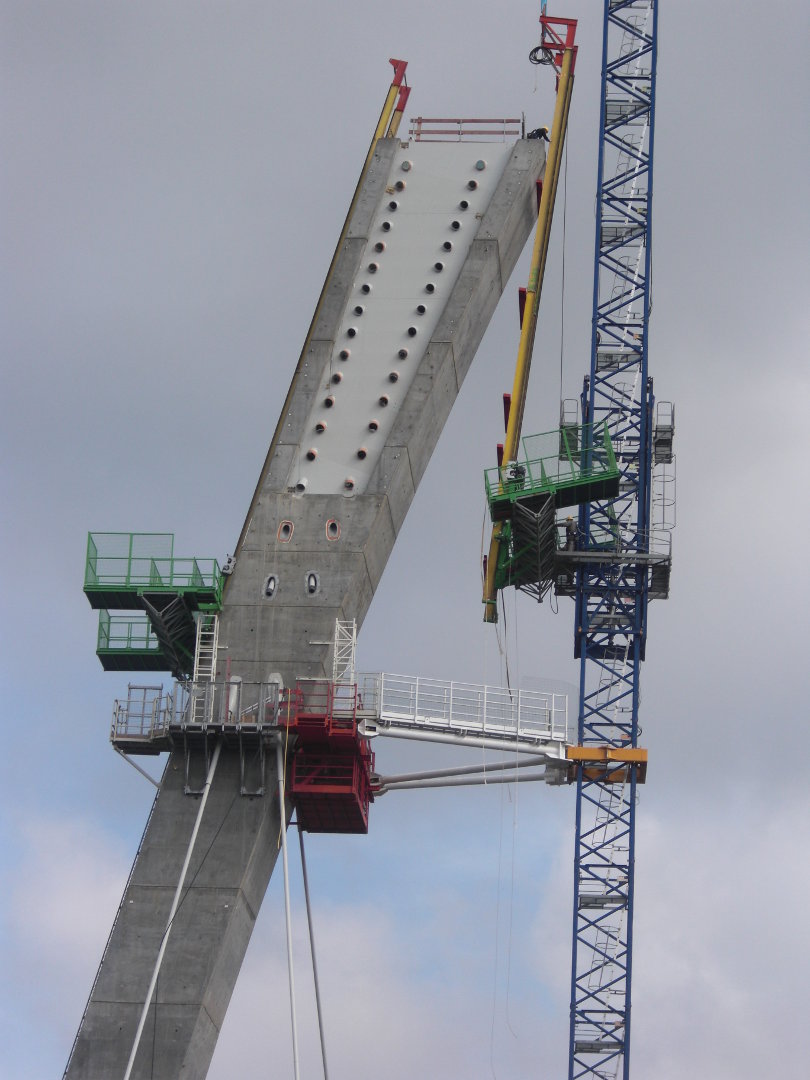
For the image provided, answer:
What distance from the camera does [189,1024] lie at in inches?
3750

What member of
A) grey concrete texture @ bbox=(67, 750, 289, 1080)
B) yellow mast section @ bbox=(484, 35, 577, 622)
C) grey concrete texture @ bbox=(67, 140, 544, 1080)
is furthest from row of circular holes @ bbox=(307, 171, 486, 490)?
grey concrete texture @ bbox=(67, 750, 289, 1080)

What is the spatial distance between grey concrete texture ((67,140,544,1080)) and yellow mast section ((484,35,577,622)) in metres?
1.22

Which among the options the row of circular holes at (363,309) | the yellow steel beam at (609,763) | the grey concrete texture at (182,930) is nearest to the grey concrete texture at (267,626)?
the grey concrete texture at (182,930)

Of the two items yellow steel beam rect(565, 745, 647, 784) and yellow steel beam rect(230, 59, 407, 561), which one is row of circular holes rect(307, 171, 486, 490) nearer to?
yellow steel beam rect(230, 59, 407, 561)

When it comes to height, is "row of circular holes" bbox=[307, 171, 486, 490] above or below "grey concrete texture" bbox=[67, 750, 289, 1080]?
above

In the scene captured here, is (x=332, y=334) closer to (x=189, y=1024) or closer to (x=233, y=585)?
(x=233, y=585)

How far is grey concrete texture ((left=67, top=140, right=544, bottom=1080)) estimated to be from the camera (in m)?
95.8

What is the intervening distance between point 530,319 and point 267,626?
21703 millimetres

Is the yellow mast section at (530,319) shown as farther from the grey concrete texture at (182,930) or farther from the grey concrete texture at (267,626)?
the grey concrete texture at (182,930)

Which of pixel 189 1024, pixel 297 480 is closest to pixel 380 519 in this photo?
pixel 297 480

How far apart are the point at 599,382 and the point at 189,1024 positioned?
42.8 m

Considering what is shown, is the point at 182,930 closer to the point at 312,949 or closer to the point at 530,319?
the point at 312,949

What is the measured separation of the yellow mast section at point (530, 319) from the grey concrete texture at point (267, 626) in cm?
122

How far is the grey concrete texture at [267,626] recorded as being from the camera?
314 feet
